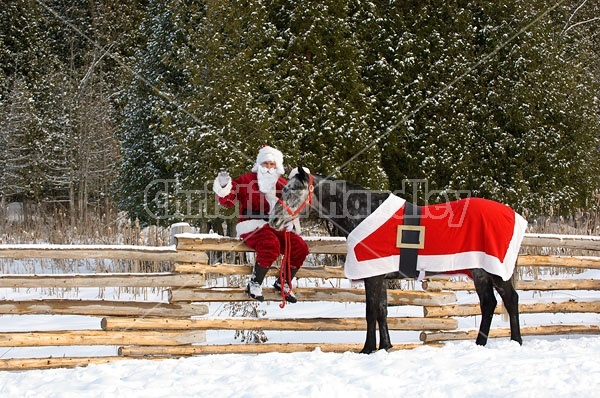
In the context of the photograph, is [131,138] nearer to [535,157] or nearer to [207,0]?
[207,0]

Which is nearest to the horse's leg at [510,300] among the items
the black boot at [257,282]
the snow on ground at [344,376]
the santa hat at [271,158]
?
the snow on ground at [344,376]

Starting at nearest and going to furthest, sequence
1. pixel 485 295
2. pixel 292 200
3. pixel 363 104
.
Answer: pixel 292 200
pixel 485 295
pixel 363 104

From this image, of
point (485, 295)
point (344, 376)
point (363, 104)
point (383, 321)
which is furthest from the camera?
point (363, 104)

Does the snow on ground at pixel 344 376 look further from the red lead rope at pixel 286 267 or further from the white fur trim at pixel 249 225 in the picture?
the white fur trim at pixel 249 225

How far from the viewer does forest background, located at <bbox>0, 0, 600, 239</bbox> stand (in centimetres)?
1491

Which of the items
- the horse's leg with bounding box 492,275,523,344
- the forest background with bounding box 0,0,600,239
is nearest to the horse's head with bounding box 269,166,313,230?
the horse's leg with bounding box 492,275,523,344

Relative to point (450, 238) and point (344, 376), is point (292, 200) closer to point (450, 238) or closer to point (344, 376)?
point (450, 238)

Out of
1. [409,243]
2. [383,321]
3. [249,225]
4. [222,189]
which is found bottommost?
[383,321]

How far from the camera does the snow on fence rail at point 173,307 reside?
6.91 metres

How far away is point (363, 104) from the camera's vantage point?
1666 centimetres

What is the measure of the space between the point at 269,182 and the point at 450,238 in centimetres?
197

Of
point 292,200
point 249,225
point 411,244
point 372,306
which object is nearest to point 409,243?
point 411,244

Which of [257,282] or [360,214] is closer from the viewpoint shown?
[360,214]

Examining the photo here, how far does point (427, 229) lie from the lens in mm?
7039
